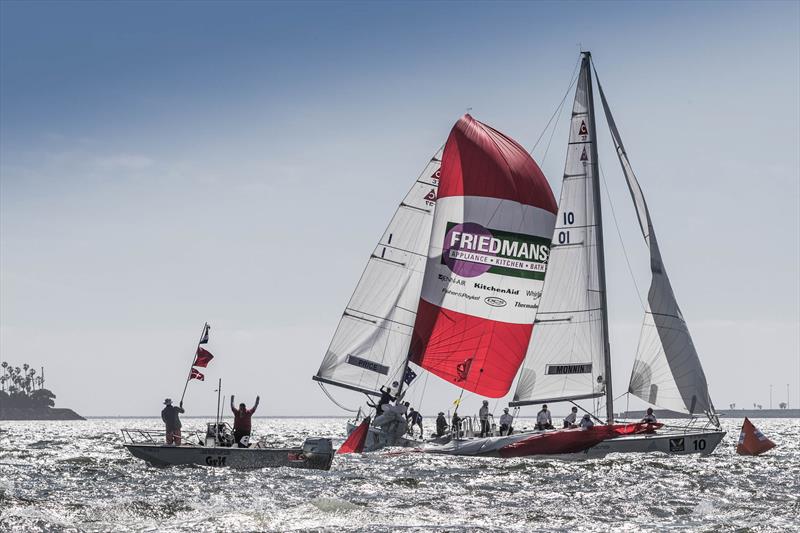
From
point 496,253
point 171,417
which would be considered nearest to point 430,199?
point 496,253

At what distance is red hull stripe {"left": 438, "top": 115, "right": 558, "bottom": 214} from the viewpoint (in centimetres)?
4362

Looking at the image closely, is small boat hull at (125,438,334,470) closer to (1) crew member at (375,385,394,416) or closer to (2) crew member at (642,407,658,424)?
(2) crew member at (642,407,658,424)

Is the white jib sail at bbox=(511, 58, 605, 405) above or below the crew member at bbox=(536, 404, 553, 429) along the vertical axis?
above

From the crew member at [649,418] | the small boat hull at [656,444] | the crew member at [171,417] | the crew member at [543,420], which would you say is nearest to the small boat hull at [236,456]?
the crew member at [171,417]

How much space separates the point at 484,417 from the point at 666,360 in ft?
23.7

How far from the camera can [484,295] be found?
142 feet

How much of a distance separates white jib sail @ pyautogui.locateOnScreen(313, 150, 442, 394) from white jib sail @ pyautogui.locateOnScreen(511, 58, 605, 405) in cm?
716

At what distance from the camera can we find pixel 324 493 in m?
23.6

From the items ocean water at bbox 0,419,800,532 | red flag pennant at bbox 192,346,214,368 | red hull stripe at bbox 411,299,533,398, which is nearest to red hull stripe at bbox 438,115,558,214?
red hull stripe at bbox 411,299,533,398

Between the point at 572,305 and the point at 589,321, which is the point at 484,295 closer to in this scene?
the point at 572,305

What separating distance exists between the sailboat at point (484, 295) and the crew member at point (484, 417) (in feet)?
4.13

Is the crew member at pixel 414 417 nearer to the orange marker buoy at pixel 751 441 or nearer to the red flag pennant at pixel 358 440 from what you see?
the red flag pennant at pixel 358 440

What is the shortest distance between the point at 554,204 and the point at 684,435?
13527mm

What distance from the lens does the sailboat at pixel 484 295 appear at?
3781cm
